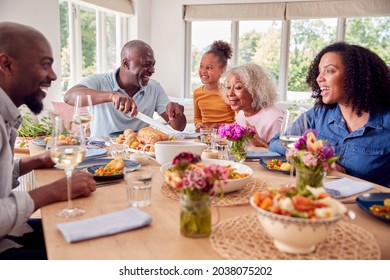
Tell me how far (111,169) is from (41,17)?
3.11 meters

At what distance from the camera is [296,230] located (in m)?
0.77

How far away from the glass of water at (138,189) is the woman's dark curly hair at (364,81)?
1204mm

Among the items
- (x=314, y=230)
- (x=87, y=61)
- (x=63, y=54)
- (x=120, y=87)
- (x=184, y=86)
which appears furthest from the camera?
(x=184, y=86)

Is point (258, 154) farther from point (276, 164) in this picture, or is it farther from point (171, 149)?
point (171, 149)

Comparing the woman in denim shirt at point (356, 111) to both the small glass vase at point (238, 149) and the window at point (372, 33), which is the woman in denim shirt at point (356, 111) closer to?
the small glass vase at point (238, 149)

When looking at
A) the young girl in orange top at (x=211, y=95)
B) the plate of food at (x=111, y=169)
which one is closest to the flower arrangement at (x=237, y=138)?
the plate of food at (x=111, y=169)

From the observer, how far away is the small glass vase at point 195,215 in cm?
89

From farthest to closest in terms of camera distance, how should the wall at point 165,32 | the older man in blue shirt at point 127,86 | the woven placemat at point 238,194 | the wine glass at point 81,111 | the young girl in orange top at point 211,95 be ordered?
1. the wall at point 165,32
2. the young girl in orange top at point 211,95
3. the older man in blue shirt at point 127,86
4. the wine glass at point 81,111
5. the woven placemat at point 238,194

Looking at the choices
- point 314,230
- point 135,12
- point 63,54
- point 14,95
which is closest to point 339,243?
point 314,230

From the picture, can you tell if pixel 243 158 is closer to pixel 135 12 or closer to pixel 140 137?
pixel 140 137

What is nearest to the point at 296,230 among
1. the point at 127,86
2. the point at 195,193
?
the point at 195,193

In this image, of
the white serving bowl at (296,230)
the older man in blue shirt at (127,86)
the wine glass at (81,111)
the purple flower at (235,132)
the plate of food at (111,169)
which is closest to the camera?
the white serving bowl at (296,230)

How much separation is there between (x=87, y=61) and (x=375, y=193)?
4.55 m

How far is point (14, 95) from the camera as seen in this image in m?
1.30
